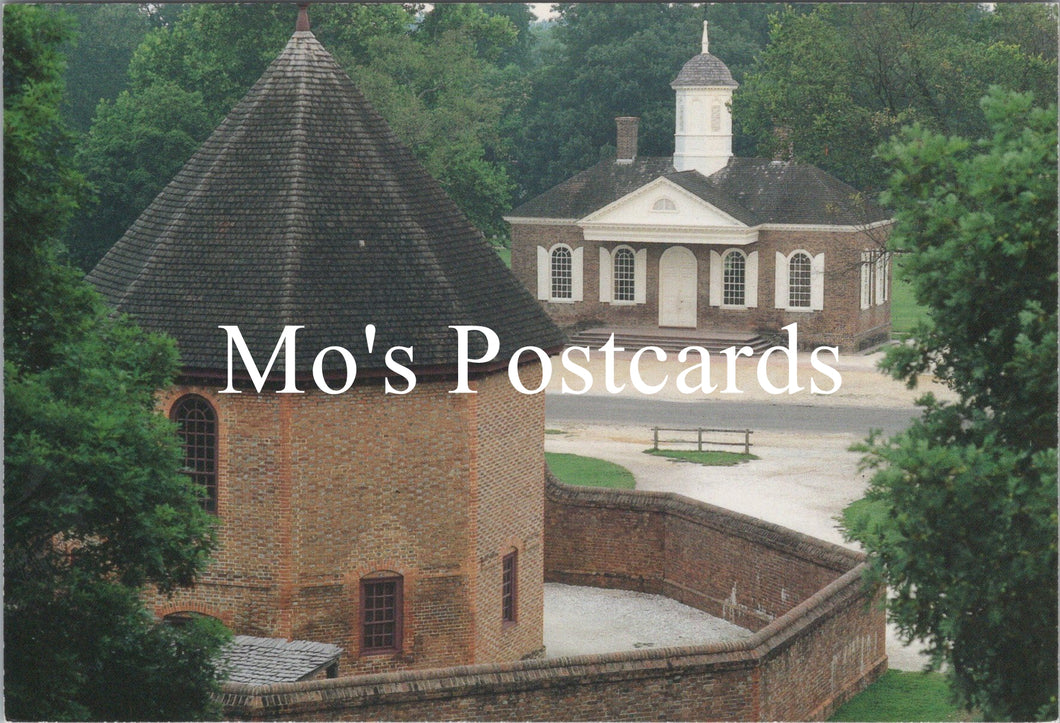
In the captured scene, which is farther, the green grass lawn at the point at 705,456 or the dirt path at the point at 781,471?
the green grass lawn at the point at 705,456

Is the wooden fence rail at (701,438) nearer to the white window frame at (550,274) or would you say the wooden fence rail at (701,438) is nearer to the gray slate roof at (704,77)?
the white window frame at (550,274)

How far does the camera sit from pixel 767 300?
56.0 metres

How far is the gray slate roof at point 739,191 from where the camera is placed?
55688 millimetres

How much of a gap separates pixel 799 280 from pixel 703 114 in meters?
7.50

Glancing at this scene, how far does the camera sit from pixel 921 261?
1498 cm

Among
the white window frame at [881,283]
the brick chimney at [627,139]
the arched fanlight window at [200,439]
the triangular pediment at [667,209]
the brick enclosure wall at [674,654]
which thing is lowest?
the brick enclosure wall at [674,654]

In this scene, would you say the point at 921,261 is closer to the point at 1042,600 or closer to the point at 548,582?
the point at 1042,600

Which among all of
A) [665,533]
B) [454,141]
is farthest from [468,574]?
[454,141]

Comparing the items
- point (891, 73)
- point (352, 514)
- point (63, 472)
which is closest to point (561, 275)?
point (891, 73)

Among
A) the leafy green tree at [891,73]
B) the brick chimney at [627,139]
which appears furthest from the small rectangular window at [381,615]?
the brick chimney at [627,139]

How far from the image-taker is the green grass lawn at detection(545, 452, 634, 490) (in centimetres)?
3594

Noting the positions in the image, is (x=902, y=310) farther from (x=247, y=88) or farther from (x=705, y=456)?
(x=705, y=456)

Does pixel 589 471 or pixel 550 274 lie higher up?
pixel 550 274

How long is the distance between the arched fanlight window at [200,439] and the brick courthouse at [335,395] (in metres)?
0.03
